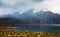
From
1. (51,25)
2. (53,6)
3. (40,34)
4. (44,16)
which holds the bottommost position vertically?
(40,34)

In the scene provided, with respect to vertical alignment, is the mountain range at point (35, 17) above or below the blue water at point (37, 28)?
above

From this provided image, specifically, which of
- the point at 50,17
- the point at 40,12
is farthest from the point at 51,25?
the point at 40,12

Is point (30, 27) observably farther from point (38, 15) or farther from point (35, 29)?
point (38, 15)

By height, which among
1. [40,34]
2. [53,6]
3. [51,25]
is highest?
[53,6]

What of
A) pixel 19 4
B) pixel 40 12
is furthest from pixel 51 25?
pixel 19 4

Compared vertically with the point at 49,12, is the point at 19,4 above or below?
above

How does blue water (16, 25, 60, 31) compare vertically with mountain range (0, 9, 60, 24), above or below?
below

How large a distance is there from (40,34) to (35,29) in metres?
0.11

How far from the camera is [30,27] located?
2.06 metres

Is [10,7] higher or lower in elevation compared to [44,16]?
higher

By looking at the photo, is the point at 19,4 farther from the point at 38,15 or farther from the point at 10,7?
the point at 38,15

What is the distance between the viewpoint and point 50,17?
6.91 ft

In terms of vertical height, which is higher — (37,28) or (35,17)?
(35,17)

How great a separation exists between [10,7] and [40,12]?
47 cm
